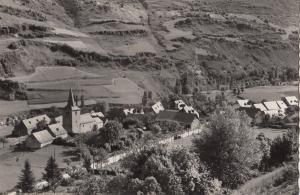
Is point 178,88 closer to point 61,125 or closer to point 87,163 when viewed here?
point 61,125

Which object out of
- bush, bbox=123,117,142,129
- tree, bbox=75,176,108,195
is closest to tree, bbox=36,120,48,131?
bush, bbox=123,117,142,129

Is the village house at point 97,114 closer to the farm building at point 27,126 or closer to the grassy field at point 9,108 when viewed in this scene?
the farm building at point 27,126

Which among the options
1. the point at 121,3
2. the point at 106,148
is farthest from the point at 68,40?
the point at 106,148

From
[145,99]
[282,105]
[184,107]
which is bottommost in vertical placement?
[184,107]

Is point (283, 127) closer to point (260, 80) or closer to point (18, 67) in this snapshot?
point (260, 80)

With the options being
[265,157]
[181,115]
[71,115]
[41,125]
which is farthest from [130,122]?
[265,157]

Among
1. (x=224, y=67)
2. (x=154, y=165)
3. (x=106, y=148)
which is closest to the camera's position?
(x=154, y=165)
